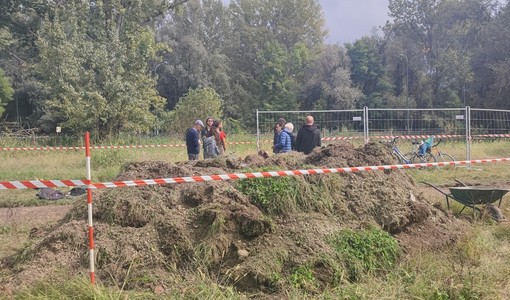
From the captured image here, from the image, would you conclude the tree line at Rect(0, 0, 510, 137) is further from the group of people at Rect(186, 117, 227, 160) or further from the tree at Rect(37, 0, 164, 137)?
the group of people at Rect(186, 117, 227, 160)

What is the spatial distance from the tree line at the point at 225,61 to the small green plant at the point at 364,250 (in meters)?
24.1

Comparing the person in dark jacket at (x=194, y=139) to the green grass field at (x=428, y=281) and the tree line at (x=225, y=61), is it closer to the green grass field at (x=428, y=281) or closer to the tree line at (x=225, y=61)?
the green grass field at (x=428, y=281)

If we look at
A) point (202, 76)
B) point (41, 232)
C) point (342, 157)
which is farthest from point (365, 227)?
point (202, 76)

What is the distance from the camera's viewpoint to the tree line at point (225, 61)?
28.7m

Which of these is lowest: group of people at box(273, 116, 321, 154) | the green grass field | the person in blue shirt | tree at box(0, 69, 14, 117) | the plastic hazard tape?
the green grass field

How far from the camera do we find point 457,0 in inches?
2327

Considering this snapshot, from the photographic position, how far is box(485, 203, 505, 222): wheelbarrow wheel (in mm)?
7883

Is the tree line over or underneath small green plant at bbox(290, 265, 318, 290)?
over

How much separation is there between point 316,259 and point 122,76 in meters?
26.2

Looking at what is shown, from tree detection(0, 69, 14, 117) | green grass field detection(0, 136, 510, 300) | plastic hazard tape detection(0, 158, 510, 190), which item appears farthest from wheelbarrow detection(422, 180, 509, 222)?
tree detection(0, 69, 14, 117)

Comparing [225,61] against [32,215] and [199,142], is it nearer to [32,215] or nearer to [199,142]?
[199,142]

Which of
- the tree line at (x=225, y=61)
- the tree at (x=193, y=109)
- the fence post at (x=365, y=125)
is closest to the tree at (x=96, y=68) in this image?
the tree line at (x=225, y=61)

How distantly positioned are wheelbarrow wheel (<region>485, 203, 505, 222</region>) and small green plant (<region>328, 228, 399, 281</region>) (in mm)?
2813

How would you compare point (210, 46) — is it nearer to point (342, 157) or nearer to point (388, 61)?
point (388, 61)
